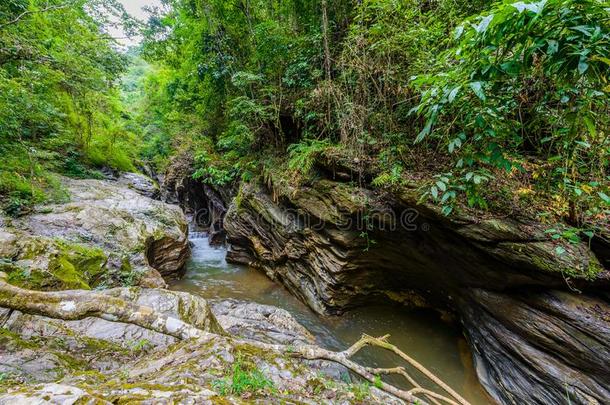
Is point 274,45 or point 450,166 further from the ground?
point 274,45

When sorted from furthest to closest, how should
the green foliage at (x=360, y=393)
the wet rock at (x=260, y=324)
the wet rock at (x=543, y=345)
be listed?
1. the wet rock at (x=260, y=324)
2. the wet rock at (x=543, y=345)
3. the green foliage at (x=360, y=393)

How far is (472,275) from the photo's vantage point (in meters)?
4.88

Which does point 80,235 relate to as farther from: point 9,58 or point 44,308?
point 44,308

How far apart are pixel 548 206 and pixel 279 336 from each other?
510cm

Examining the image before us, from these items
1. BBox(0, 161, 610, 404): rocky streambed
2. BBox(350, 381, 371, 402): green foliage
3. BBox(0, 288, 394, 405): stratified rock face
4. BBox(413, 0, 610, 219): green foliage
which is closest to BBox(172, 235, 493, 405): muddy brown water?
BBox(0, 161, 610, 404): rocky streambed

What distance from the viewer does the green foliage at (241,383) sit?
2027 millimetres

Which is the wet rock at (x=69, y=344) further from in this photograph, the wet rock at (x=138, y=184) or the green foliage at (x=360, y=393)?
the wet rock at (x=138, y=184)

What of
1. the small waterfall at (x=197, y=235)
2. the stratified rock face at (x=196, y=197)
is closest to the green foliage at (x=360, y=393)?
the stratified rock face at (x=196, y=197)

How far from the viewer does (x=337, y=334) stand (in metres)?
6.39

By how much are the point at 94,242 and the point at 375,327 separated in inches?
296

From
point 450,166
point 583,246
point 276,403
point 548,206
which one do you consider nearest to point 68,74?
point 276,403

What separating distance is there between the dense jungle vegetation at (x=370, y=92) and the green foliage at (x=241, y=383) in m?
2.80

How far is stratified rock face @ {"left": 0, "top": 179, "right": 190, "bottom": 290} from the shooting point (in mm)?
3883

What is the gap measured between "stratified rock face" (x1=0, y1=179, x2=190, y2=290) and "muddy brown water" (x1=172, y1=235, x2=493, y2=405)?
1677mm
